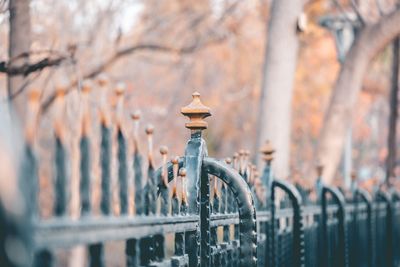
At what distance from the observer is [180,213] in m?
3.42

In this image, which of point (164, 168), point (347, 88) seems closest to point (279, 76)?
point (347, 88)

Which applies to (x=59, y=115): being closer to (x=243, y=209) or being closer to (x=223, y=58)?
(x=243, y=209)

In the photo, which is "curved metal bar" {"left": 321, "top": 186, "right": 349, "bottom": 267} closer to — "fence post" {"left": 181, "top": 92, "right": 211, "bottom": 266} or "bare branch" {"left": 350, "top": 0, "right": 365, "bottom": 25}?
"fence post" {"left": 181, "top": 92, "right": 211, "bottom": 266}

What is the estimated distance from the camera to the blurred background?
8.99 m

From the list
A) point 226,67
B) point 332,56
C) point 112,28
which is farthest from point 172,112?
point 112,28

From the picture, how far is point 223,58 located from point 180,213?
28.8 meters

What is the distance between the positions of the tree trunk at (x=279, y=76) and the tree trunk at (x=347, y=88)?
1243 mm

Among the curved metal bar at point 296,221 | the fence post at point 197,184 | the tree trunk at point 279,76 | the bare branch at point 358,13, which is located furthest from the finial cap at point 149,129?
the bare branch at point 358,13

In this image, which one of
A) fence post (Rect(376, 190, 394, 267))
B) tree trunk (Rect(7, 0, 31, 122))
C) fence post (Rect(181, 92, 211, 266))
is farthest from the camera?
fence post (Rect(376, 190, 394, 267))

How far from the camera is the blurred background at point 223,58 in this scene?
899cm

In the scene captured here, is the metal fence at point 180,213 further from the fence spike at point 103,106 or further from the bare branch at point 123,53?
the bare branch at point 123,53

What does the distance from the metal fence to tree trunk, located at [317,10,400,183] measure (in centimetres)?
623

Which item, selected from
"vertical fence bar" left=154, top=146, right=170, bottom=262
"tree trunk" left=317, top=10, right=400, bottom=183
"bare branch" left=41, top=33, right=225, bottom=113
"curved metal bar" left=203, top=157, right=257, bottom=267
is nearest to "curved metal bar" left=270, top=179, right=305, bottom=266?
"curved metal bar" left=203, top=157, right=257, bottom=267

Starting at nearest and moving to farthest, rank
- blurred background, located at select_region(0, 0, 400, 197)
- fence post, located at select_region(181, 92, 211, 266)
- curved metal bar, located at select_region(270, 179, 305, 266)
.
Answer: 1. fence post, located at select_region(181, 92, 211, 266)
2. curved metal bar, located at select_region(270, 179, 305, 266)
3. blurred background, located at select_region(0, 0, 400, 197)
